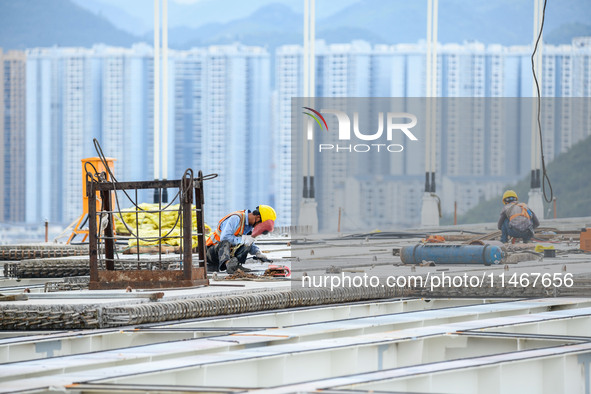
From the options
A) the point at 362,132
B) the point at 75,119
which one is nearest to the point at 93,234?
the point at 362,132

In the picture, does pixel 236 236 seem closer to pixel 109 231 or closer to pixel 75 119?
pixel 109 231

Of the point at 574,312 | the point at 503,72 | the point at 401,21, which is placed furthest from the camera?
the point at 401,21

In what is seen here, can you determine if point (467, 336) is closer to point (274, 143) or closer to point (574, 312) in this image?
point (574, 312)

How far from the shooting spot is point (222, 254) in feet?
35.4

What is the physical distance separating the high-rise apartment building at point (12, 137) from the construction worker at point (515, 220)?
101 meters

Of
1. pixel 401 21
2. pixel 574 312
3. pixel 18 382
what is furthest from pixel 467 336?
pixel 401 21

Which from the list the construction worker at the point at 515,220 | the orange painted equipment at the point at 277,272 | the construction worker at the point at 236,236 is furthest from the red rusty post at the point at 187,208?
the construction worker at the point at 515,220

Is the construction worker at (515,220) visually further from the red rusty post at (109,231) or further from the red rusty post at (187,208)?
the red rusty post at (109,231)

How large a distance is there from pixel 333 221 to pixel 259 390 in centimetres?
479

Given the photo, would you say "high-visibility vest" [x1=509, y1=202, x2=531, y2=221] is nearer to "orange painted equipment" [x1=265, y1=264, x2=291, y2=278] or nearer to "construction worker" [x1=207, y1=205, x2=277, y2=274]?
"orange painted equipment" [x1=265, y1=264, x2=291, y2=278]

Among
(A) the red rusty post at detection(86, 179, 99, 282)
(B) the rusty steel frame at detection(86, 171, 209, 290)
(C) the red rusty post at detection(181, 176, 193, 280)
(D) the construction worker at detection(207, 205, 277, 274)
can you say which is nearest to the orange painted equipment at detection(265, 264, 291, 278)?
(D) the construction worker at detection(207, 205, 277, 274)

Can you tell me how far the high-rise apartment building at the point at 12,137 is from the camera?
108 meters

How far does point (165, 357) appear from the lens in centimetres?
586

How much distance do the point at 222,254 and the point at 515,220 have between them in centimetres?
297
